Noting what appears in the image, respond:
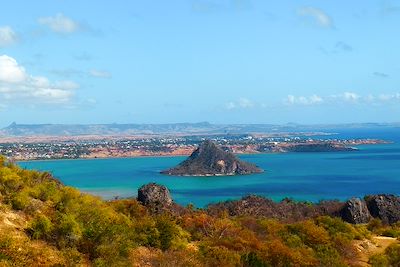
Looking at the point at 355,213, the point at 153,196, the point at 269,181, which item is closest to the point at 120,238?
the point at 153,196

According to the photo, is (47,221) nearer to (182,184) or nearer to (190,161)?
(182,184)

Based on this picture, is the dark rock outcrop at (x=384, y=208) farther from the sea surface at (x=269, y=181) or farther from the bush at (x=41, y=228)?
the bush at (x=41, y=228)

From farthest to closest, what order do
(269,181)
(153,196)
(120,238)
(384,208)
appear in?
(269,181) < (384,208) < (153,196) < (120,238)

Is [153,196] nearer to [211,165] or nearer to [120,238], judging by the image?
[120,238]

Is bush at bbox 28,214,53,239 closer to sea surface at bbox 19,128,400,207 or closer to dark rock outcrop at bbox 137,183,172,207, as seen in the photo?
dark rock outcrop at bbox 137,183,172,207

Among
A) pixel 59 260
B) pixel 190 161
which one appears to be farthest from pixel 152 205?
pixel 190 161

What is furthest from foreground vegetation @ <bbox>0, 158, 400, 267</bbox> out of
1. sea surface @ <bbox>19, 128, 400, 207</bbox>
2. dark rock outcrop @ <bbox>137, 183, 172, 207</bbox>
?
sea surface @ <bbox>19, 128, 400, 207</bbox>

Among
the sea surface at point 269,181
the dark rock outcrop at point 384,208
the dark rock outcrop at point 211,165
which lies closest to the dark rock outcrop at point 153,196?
the dark rock outcrop at point 384,208

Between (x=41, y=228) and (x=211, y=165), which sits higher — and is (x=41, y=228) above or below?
above
